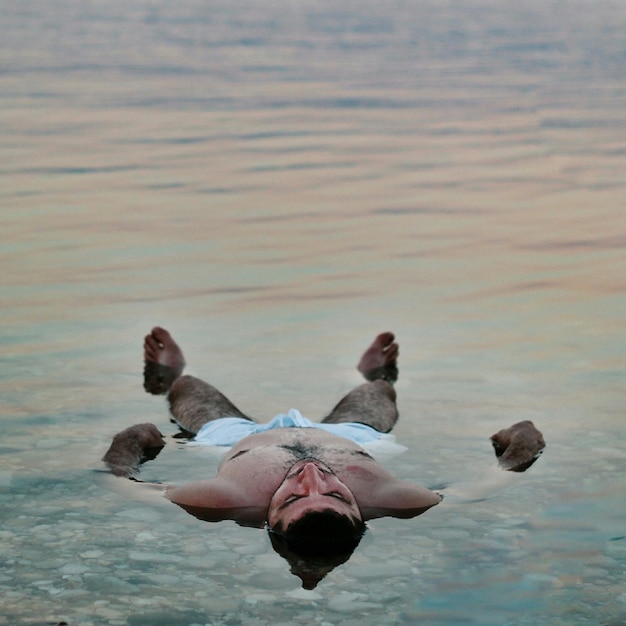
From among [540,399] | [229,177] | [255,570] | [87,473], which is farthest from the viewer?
[229,177]

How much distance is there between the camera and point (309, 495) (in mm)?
7023

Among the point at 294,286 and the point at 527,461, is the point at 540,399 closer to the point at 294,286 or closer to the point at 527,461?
the point at 527,461

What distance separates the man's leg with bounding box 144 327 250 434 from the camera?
9602mm

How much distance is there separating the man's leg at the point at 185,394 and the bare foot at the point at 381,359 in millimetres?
1564

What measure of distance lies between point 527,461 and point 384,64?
3034cm

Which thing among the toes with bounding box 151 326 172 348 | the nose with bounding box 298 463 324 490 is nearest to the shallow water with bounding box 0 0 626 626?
the toes with bounding box 151 326 172 348

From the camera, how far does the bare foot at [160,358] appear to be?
10894mm

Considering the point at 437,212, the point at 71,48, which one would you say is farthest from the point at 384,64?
the point at 437,212

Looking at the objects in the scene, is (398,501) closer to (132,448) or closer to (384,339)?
(132,448)

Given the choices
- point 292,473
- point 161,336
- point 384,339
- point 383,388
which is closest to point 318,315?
point 384,339

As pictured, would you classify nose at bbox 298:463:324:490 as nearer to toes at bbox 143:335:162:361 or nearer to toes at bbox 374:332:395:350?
toes at bbox 374:332:395:350

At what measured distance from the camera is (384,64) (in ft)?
125

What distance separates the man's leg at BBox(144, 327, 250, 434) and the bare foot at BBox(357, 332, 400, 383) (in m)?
1.56

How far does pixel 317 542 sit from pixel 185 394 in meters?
3.06
